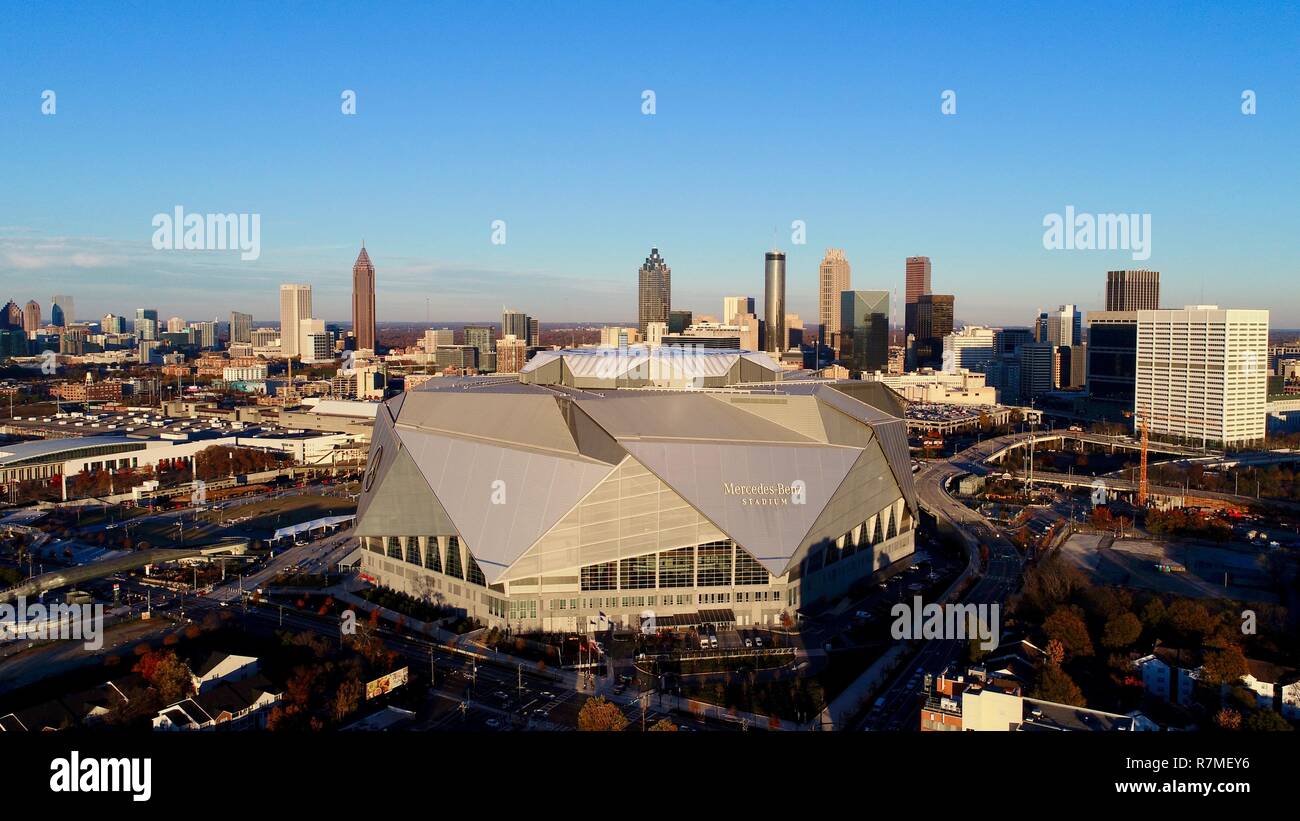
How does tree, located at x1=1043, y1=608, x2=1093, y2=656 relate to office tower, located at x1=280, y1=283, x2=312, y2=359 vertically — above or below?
below

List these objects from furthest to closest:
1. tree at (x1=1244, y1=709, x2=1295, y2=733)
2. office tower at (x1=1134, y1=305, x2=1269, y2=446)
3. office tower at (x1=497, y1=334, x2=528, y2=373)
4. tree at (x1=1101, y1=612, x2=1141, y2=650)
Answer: office tower at (x1=497, y1=334, x2=528, y2=373), office tower at (x1=1134, y1=305, x2=1269, y2=446), tree at (x1=1101, y1=612, x2=1141, y2=650), tree at (x1=1244, y1=709, x2=1295, y2=733)

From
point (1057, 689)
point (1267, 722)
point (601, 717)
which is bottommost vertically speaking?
point (601, 717)

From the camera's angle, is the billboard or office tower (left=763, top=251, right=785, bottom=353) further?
office tower (left=763, top=251, right=785, bottom=353)

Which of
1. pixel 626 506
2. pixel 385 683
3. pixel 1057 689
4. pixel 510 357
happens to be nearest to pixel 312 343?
pixel 510 357

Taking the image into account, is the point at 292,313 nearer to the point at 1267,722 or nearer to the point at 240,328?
the point at 240,328

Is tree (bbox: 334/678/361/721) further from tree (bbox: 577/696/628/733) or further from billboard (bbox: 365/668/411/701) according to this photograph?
tree (bbox: 577/696/628/733)

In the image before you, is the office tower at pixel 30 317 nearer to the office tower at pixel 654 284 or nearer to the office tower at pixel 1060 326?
the office tower at pixel 654 284

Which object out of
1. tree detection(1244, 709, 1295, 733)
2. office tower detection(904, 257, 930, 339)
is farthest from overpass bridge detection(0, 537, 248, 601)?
office tower detection(904, 257, 930, 339)
